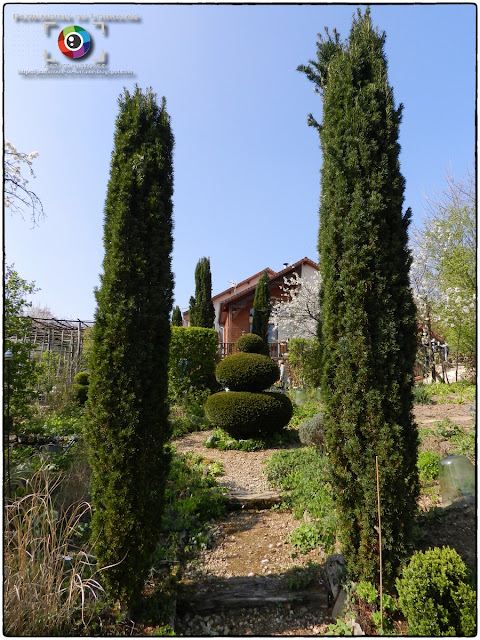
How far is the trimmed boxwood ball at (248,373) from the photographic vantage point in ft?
28.8

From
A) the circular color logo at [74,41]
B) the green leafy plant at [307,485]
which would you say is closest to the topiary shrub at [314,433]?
the green leafy plant at [307,485]

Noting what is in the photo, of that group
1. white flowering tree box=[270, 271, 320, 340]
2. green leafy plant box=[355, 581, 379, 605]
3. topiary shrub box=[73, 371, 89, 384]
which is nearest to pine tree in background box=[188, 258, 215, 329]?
white flowering tree box=[270, 271, 320, 340]

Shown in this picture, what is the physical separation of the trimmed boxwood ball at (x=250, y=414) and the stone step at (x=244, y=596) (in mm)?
4675

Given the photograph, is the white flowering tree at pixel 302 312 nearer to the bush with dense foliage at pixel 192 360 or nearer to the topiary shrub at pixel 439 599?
the bush with dense foliage at pixel 192 360

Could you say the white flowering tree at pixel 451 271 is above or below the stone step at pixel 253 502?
above

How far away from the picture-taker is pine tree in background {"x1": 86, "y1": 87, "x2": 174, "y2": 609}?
117 inches

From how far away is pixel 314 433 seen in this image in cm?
675

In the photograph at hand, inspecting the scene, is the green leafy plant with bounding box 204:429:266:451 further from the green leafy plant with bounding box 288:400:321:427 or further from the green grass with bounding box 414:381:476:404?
the green grass with bounding box 414:381:476:404

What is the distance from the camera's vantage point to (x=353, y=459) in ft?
10.6

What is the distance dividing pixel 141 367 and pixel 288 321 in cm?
1594

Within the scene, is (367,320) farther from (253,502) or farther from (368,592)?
(253,502)

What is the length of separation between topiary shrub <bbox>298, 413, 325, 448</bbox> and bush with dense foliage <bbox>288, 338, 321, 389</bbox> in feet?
15.2

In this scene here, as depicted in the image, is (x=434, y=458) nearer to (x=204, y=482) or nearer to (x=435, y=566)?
(x=435, y=566)

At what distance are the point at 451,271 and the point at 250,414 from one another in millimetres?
Result: 7809
